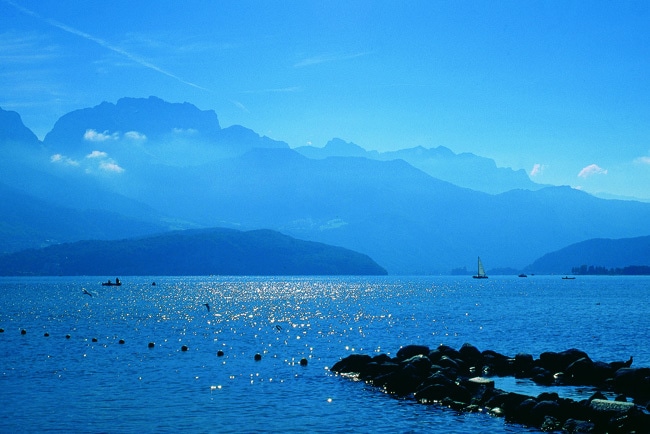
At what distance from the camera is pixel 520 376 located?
5062 cm

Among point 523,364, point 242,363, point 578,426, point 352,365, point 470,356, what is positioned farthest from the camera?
point 242,363

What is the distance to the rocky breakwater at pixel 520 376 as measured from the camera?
34659mm

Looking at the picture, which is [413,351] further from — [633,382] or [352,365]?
[633,382]

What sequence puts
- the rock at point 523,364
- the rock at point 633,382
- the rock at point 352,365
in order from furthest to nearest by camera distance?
the rock at point 352,365 < the rock at point 523,364 < the rock at point 633,382

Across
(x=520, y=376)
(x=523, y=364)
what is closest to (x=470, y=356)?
(x=523, y=364)

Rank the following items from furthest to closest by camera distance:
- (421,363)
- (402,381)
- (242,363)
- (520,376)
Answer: (242,363)
(520,376)
(421,363)
(402,381)

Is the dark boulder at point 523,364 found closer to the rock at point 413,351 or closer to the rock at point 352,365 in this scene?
the rock at point 413,351

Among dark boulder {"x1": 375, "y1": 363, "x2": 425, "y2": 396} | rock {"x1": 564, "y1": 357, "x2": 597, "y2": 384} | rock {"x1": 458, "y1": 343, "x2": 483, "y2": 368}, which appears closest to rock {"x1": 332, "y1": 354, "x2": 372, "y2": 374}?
dark boulder {"x1": 375, "y1": 363, "x2": 425, "y2": 396}

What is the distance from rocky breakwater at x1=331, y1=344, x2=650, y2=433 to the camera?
3466 centimetres

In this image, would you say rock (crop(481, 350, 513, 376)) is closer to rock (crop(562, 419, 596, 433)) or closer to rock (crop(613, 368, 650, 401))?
rock (crop(613, 368, 650, 401))

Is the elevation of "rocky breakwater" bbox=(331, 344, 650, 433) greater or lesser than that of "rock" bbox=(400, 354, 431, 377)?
lesser

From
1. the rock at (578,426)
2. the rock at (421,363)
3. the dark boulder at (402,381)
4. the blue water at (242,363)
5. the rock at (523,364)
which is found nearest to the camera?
the rock at (578,426)

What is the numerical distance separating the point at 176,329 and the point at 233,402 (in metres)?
53.5

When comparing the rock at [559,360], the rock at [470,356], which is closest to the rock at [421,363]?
the rock at [470,356]
